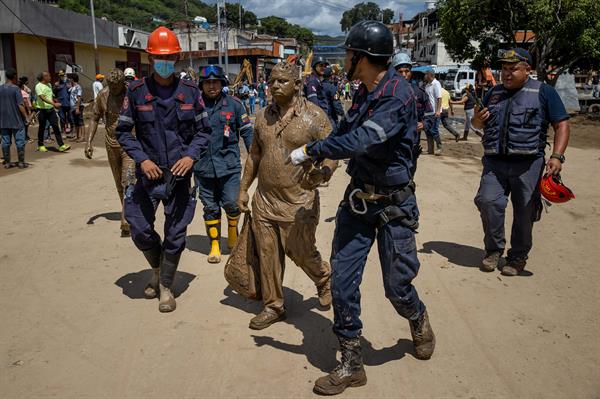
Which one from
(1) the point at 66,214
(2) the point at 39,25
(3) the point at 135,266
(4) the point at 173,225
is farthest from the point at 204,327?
(2) the point at 39,25

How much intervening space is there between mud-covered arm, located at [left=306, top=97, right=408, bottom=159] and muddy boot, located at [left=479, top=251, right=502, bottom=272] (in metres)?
2.97

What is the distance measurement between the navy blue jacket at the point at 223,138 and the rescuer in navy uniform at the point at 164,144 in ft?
3.72

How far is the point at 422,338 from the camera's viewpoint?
3676 millimetres

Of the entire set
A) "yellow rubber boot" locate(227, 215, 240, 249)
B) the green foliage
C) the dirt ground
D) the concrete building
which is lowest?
the dirt ground

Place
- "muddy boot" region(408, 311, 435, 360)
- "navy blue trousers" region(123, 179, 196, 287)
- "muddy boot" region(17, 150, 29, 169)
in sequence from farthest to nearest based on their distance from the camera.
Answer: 1. "muddy boot" region(17, 150, 29, 169)
2. "navy blue trousers" region(123, 179, 196, 287)
3. "muddy boot" region(408, 311, 435, 360)

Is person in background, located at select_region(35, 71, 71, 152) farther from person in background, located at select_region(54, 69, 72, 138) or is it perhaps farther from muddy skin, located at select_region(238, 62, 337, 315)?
muddy skin, located at select_region(238, 62, 337, 315)

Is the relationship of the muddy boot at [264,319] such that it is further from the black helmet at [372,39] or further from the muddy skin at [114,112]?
the muddy skin at [114,112]

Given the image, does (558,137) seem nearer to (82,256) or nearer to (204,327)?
(204,327)

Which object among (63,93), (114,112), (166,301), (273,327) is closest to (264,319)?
(273,327)

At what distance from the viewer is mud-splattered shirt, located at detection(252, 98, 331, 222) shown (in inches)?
163

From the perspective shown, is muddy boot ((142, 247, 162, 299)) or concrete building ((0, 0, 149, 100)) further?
concrete building ((0, 0, 149, 100))

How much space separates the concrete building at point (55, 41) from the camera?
25359 mm

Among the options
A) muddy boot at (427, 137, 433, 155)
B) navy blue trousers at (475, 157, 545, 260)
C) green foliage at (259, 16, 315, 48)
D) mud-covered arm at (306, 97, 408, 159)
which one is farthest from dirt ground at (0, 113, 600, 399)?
green foliage at (259, 16, 315, 48)

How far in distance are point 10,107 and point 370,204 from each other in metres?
10.5
